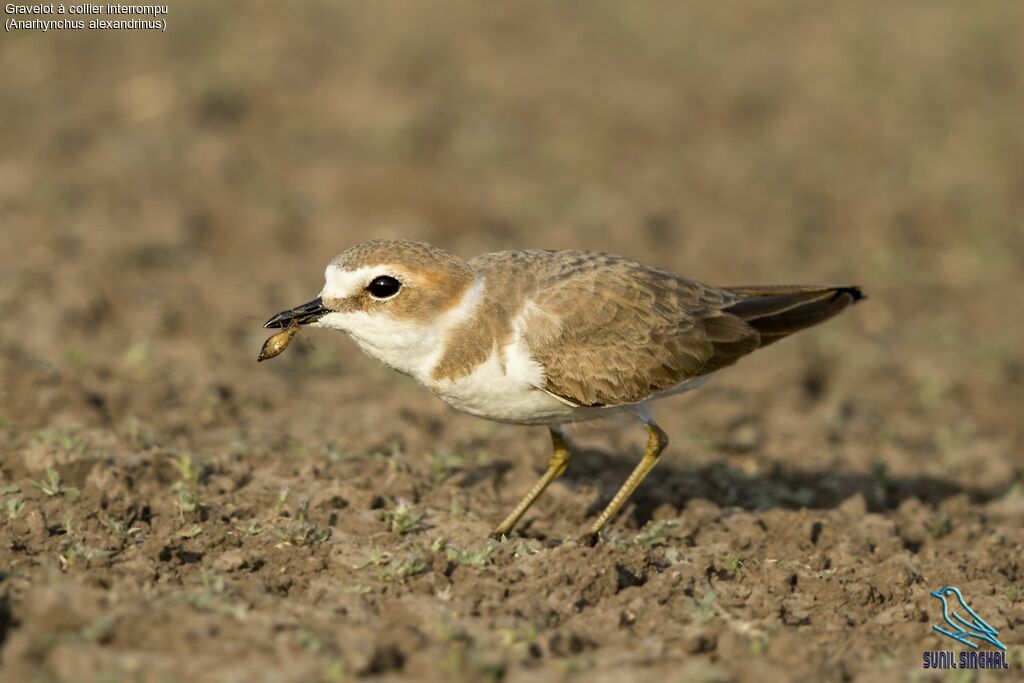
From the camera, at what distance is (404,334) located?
6.23 m

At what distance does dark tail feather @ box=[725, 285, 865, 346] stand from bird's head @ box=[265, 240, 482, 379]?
1898mm

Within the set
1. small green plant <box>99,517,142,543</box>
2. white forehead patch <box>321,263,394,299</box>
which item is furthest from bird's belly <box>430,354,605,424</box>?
small green plant <box>99,517,142,543</box>

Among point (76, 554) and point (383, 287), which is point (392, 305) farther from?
point (76, 554)

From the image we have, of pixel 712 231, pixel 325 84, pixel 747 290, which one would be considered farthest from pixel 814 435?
pixel 325 84

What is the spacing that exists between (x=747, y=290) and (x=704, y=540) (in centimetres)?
162

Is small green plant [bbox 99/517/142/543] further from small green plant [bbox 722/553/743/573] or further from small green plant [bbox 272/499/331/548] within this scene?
small green plant [bbox 722/553/743/573]

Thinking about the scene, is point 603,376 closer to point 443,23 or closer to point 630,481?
point 630,481

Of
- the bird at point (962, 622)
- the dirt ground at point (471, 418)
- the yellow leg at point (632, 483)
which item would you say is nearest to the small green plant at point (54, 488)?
the dirt ground at point (471, 418)

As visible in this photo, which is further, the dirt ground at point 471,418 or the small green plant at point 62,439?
the small green plant at point 62,439

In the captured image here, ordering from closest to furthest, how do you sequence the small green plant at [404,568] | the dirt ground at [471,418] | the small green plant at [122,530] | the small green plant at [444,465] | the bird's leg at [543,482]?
the dirt ground at [471,418] < the small green plant at [404,568] < the small green plant at [122,530] < the bird's leg at [543,482] < the small green plant at [444,465]

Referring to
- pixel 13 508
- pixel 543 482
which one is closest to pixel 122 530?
pixel 13 508

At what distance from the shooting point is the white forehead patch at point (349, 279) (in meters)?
6.19

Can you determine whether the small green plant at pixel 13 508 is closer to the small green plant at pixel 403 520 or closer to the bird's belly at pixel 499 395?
the small green plant at pixel 403 520

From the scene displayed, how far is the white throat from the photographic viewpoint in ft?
20.4
